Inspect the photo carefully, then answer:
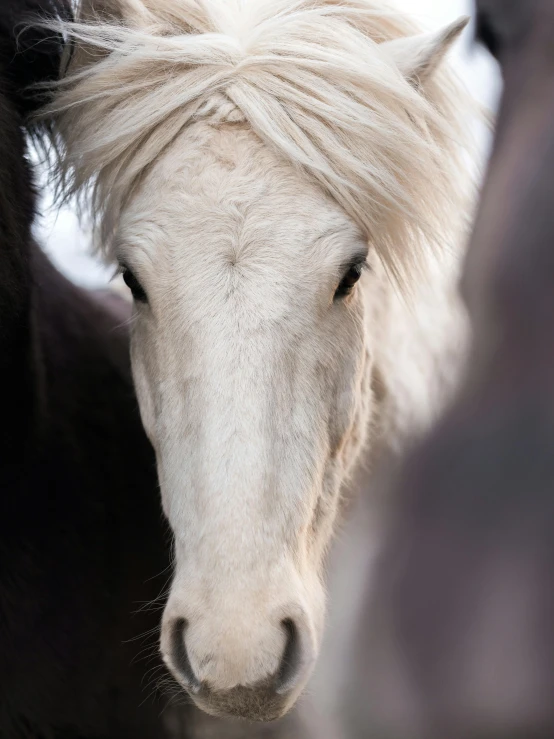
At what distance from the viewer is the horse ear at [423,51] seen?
155 cm

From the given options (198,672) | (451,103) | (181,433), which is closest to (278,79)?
(451,103)

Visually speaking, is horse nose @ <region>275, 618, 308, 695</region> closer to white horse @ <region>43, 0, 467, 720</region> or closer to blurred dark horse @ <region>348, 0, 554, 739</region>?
white horse @ <region>43, 0, 467, 720</region>

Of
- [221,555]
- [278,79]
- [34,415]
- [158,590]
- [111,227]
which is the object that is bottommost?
[158,590]

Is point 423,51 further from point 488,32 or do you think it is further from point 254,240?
point 488,32

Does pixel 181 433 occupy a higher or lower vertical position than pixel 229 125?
lower

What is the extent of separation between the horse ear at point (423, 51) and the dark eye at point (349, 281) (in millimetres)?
410

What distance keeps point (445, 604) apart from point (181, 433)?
1.00 meters

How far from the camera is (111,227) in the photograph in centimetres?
178

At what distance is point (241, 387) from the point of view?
1.28 meters

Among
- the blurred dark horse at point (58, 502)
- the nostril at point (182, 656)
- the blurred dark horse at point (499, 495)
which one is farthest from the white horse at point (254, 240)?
the blurred dark horse at point (499, 495)

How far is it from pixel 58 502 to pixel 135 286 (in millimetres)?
584

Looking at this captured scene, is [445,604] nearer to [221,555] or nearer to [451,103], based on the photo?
[221,555]

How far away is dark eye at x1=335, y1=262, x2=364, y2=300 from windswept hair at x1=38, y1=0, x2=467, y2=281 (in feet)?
0.28

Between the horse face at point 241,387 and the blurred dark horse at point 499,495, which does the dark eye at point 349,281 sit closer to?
the horse face at point 241,387
